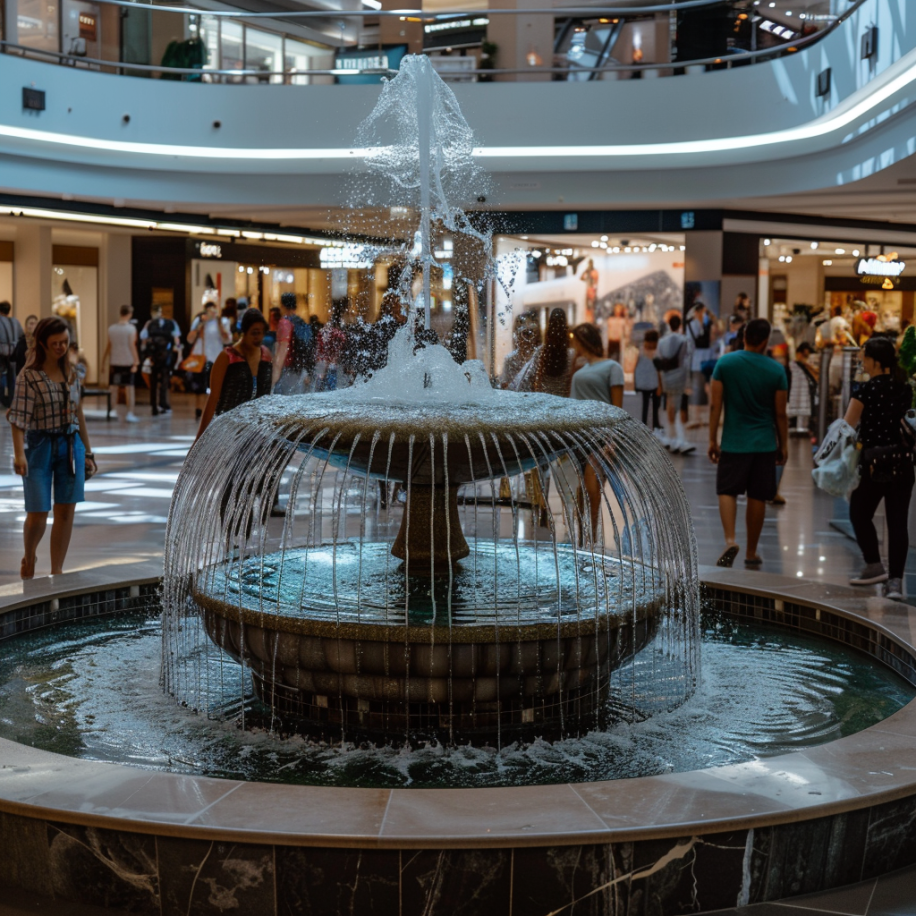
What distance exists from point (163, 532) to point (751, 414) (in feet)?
14.5

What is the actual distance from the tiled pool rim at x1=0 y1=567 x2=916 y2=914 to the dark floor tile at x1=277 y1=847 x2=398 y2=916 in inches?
0.7

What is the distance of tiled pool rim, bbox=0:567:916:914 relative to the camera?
283 centimetres

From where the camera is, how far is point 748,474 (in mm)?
7266

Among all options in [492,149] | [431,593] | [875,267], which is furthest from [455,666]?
[875,267]

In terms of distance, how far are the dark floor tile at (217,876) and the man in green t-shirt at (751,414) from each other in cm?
474

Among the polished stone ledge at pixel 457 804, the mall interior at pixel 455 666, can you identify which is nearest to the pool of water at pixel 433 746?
the mall interior at pixel 455 666

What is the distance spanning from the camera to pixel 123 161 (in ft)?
63.7

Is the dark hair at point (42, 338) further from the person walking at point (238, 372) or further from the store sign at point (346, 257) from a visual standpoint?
the store sign at point (346, 257)

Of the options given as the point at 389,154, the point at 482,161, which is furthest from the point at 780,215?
the point at 389,154

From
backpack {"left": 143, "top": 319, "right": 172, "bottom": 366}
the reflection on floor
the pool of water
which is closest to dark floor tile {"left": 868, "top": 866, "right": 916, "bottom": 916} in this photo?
the pool of water

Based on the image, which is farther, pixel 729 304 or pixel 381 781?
pixel 729 304

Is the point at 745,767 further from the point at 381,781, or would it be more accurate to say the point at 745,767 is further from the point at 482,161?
the point at 482,161

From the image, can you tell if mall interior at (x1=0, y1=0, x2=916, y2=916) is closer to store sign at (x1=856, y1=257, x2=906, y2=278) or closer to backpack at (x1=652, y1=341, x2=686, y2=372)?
backpack at (x1=652, y1=341, x2=686, y2=372)

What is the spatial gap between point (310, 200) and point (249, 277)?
7.39 m
